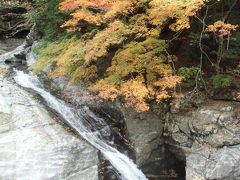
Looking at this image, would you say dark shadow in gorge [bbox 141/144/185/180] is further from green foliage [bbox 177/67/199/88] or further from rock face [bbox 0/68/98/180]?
rock face [bbox 0/68/98/180]

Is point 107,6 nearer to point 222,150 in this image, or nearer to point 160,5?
point 160,5

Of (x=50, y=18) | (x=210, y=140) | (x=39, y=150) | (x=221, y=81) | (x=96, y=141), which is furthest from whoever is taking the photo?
(x=50, y=18)

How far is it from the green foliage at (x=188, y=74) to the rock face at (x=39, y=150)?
3.34m

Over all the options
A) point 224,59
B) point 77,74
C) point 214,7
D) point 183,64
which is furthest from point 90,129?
point 214,7

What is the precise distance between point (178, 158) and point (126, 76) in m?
2.92

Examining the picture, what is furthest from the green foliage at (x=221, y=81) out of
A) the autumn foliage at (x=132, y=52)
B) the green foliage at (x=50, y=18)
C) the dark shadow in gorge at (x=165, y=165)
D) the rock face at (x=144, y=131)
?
the green foliage at (x=50, y=18)

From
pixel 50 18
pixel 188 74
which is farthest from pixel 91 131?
pixel 50 18

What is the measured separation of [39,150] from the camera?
8.48 metres

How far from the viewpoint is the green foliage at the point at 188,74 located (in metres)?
9.99

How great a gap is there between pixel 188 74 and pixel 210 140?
197cm

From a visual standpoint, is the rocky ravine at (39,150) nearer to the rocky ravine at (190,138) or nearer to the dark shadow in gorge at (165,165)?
the rocky ravine at (190,138)

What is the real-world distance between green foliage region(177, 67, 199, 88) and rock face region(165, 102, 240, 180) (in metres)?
0.82

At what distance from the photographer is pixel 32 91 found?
11.5 m

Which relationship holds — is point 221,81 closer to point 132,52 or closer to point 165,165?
point 132,52
